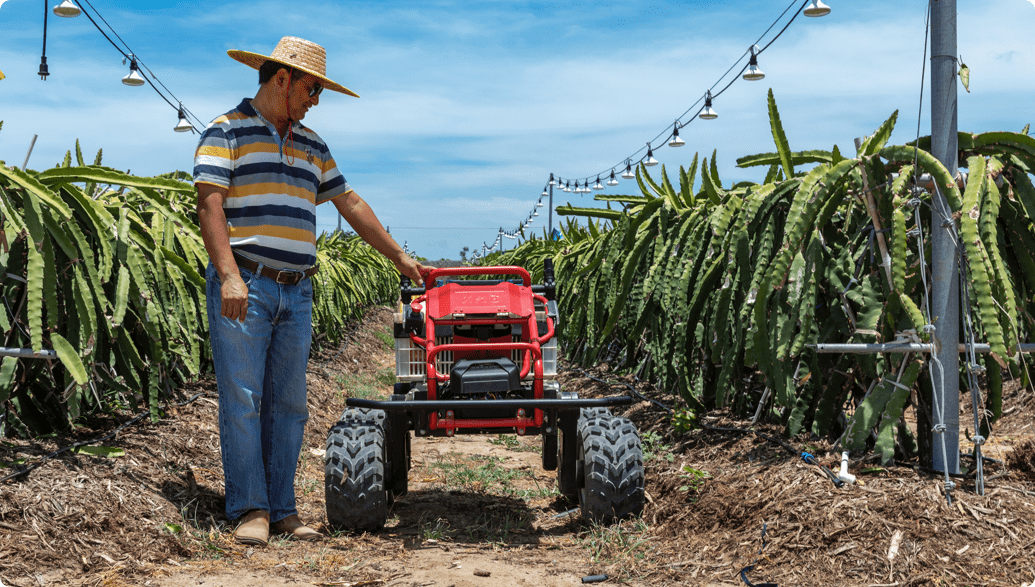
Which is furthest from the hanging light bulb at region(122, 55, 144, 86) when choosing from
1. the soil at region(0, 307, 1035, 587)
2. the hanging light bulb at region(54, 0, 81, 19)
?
the soil at region(0, 307, 1035, 587)

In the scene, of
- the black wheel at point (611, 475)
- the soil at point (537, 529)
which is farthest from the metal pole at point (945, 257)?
the black wheel at point (611, 475)

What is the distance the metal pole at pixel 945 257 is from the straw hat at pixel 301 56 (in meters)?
2.72

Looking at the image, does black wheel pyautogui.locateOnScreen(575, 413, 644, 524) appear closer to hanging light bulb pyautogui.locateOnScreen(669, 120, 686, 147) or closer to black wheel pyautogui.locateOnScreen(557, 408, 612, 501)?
black wheel pyautogui.locateOnScreen(557, 408, 612, 501)

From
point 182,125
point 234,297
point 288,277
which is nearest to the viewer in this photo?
point 234,297

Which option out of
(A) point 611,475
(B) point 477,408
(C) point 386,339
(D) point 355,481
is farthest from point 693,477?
(C) point 386,339

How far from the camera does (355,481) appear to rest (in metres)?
3.56

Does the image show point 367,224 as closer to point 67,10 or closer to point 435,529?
point 435,529

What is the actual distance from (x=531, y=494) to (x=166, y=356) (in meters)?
2.43

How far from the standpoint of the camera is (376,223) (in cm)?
411

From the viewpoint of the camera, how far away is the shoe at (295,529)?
363 centimetres

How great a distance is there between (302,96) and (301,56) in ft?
0.60

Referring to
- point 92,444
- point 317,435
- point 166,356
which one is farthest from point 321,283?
point 92,444

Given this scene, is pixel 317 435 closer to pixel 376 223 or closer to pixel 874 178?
pixel 376 223

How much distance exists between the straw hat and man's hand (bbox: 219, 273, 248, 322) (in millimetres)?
988
